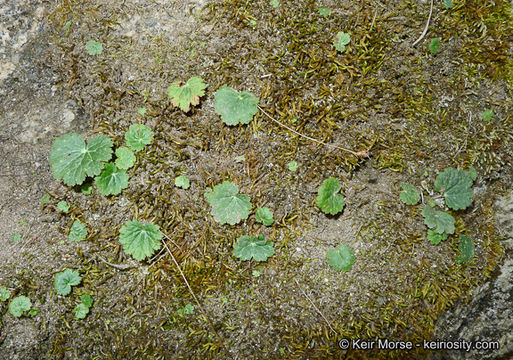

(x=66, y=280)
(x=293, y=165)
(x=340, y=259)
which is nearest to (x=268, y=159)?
(x=293, y=165)

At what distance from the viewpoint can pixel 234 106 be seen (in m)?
3.47

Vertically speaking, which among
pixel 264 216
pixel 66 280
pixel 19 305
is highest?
pixel 264 216

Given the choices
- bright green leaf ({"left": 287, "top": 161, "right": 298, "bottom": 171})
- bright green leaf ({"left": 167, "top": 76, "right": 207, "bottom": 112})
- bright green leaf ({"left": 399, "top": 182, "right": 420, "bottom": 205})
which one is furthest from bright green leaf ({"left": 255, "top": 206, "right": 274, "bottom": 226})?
bright green leaf ({"left": 399, "top": 182, "right": 420, "bottom": 205})

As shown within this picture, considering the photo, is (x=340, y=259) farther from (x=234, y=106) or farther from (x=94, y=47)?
(x=94, y=47)

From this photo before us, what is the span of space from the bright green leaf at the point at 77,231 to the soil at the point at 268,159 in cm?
4

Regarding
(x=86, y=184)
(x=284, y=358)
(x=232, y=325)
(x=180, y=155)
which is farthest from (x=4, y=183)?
(x=284, y=358)

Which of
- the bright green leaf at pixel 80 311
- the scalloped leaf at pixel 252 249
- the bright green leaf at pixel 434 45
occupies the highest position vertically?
the bright green leaf at pixel 434 45

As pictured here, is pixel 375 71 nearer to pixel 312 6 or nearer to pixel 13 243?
pixel 312 6

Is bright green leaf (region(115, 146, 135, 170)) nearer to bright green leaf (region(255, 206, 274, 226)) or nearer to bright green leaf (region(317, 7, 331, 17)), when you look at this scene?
bright green leaf (region(255, 206, 274, 226))

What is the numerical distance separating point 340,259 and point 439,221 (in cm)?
108

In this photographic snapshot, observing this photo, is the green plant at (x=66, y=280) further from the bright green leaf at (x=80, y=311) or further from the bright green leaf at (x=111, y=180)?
the bright green leaf at (x=111, y=180)

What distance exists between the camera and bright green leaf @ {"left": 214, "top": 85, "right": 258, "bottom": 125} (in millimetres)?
3457

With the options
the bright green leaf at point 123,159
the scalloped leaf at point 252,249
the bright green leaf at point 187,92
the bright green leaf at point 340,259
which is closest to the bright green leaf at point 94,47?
the bright green leaf at point 187,92

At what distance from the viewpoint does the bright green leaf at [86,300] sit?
3459 mm
